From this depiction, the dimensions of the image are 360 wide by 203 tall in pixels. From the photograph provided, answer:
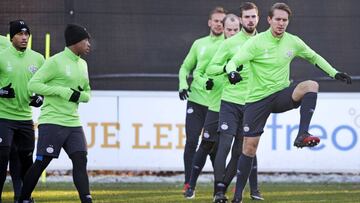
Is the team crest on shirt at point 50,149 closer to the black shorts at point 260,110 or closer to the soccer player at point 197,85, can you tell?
the black shorts at point 260,110

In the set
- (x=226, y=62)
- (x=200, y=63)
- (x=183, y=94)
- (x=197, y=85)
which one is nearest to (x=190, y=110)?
(x=197, y=85)

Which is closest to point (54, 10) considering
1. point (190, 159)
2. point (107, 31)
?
point (107, 31)

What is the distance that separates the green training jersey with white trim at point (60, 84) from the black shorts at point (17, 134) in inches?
50.6

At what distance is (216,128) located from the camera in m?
12.9

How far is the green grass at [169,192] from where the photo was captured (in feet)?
43.0

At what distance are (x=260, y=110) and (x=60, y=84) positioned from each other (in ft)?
6.89

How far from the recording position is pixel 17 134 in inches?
473

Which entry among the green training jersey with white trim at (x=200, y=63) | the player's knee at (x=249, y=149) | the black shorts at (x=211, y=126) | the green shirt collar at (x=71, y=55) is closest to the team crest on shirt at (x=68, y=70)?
the green shirt collar at (x=71, y=55)

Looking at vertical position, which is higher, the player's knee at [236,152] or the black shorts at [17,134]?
the black shorts at [17,134]

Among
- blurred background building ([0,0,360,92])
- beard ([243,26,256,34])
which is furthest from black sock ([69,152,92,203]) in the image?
blurred background building ([0,0,360,92])

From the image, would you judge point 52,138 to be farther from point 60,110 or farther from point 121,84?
point 121,84

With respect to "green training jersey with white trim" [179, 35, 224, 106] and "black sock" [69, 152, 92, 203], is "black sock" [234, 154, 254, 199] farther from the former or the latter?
"green training jersey with white trim" [179, 35, 224, 106]

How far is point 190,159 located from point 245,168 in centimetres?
261

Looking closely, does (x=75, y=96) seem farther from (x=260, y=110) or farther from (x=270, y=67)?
(x=270, y=67)
